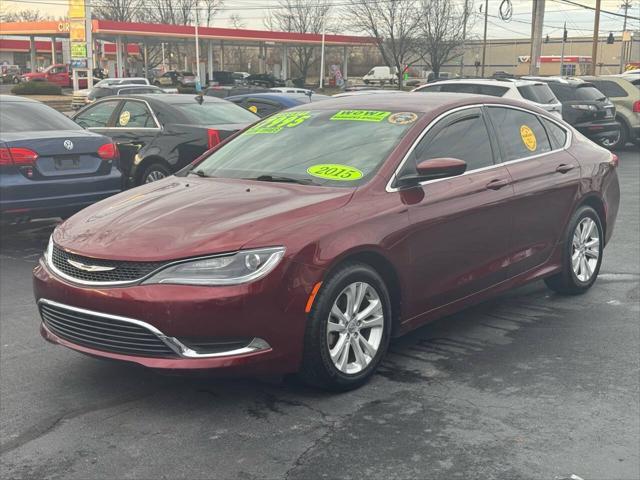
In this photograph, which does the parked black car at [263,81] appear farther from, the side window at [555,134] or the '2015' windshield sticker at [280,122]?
the '2015' windshield sticker at [280,122]

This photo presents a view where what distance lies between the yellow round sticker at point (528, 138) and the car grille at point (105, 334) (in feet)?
10.5

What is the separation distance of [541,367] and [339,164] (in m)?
1.71

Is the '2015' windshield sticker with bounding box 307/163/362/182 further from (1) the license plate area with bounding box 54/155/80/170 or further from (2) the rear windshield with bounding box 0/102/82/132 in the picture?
(2) the rear windshield with bounding box 0/102/82/132

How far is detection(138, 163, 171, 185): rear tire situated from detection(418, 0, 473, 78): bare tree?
4701 cm

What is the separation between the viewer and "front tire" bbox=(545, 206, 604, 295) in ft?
19.7

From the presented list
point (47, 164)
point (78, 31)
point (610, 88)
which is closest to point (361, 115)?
point (47, 164)

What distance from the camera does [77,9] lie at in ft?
129

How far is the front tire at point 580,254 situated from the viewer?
600cm

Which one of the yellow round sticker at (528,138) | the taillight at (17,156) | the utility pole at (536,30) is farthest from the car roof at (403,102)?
the utility pole at (536,30)

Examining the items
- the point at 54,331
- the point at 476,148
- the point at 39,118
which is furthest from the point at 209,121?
the point at 54,331

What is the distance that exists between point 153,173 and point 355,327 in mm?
6415

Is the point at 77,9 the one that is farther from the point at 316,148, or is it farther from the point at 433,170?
the point at 433,170

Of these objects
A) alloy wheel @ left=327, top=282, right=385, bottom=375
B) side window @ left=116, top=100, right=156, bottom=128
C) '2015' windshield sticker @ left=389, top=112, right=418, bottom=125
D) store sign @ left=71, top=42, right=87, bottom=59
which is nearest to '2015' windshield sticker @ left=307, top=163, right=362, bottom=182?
'2015' windshield sticker @ left=389, top=112, right=418, bottom=125

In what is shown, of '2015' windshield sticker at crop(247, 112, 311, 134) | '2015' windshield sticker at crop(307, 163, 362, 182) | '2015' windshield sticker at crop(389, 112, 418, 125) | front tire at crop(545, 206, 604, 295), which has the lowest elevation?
front tire at crop(545, 206, 604, 295)
